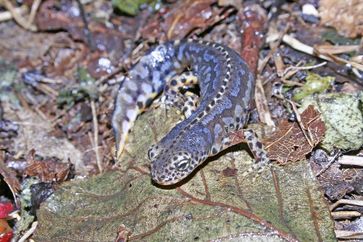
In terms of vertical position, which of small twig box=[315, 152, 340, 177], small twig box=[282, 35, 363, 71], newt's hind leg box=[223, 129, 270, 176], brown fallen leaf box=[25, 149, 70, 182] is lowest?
brown fallen leaf box=[25, 149, 70, 182]

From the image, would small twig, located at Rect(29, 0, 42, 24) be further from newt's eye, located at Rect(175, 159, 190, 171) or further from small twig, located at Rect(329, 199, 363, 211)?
small twig, located at Rect(329, 199, 363, 211)

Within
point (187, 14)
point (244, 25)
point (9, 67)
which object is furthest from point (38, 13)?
point (244, 25)

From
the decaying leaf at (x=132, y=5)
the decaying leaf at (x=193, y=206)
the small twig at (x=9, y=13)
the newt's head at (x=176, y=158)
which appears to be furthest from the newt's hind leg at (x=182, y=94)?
the small twig at (x=9, y=13)

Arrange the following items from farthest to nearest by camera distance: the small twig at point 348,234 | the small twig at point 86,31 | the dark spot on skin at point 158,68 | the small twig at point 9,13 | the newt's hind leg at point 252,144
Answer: the small twig at point 9,13
the small twig at point 86,31
the dark spot on skin at point 158,68
the newt's hind leg at point 252,144
the small twig at point 348,234

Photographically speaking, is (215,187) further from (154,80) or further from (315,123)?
(154,80)

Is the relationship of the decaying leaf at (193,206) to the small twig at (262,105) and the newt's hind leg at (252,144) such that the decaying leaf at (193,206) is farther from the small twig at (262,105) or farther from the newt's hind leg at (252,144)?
the small twig at (262,105)

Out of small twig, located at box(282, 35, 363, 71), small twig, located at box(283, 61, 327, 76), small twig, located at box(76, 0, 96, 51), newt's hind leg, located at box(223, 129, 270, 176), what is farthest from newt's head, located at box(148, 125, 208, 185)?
small twig, located at box(76, 0, 96, 51)

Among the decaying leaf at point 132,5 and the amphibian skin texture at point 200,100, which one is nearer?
the amphibian skin texture at point 200,100

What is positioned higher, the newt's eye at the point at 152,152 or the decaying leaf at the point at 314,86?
the newt's eye at the point at 152,152
